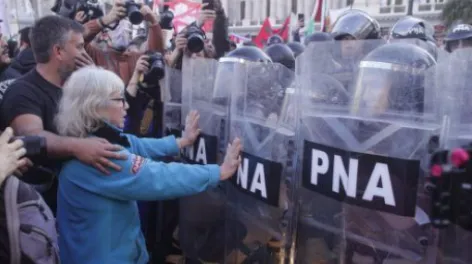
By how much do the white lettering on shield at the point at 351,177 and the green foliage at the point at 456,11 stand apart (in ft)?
78.7

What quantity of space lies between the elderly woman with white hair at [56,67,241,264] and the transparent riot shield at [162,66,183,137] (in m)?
0.97

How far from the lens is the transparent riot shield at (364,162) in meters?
1.55

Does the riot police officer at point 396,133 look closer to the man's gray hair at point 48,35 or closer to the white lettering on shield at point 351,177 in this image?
the white lettering on shield at point 351,177

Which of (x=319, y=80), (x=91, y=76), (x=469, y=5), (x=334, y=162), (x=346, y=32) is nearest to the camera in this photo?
(x=334, y=162)

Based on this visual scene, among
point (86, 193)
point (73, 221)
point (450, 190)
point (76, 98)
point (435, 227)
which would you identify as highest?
point (76, 98)

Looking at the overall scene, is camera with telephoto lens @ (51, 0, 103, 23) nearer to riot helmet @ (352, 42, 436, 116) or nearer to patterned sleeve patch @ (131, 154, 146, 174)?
patterned sleeve patch @ (131, 154, 146, 174)

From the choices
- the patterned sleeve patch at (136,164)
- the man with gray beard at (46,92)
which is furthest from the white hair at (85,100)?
the patterned sleeve patch at (136,164)

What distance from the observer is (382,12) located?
35562 millimetres

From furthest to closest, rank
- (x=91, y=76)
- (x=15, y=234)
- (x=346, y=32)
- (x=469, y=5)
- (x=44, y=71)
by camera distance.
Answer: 1. (x=469, y=5)
2. (x=346, y=32)
3. (x=44, y=71)
4. (x=91, y=76)
5. (x=15, y=234)

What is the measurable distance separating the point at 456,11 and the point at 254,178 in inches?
989

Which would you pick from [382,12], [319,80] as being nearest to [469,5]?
[382,12]

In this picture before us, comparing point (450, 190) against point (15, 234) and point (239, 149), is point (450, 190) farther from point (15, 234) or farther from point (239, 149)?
point (15, 234)

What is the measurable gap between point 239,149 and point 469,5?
25.1m

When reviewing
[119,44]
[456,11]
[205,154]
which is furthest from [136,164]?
[456,11]
